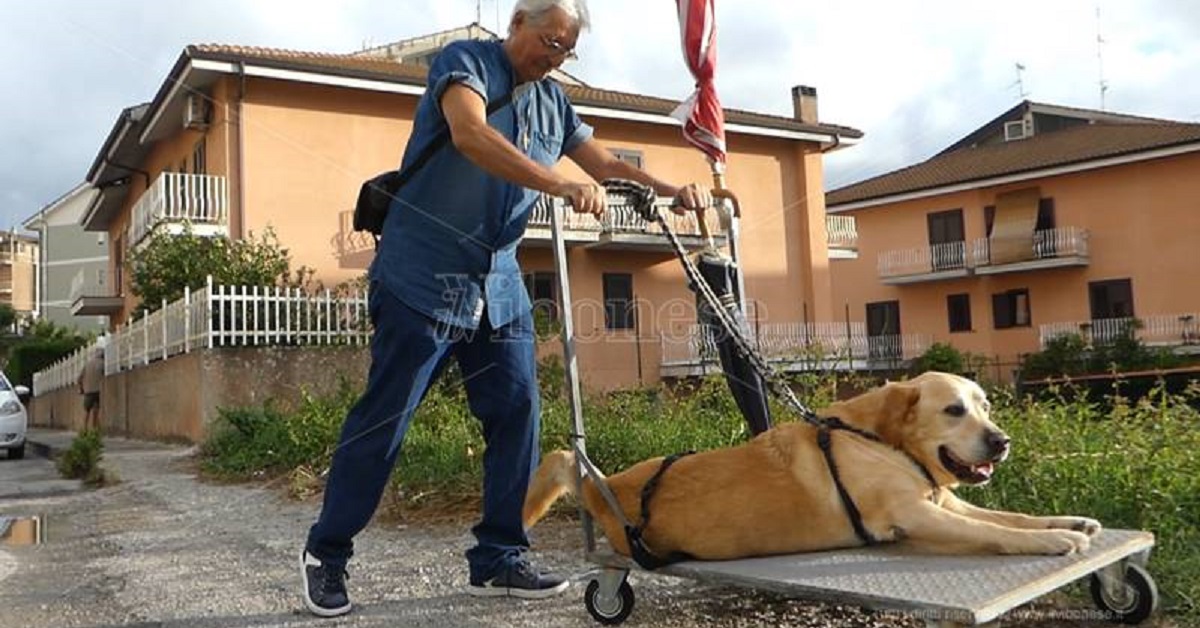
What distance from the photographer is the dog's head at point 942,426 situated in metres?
2.73

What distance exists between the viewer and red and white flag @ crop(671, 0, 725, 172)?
574cm

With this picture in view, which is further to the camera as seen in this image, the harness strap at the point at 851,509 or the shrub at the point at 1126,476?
the shrub at the point at 1126,476

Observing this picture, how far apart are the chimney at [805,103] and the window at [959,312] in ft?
35.2

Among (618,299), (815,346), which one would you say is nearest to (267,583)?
(815,346)

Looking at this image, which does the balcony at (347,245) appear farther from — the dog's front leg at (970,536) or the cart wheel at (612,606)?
the dog's front leg at (970,536)

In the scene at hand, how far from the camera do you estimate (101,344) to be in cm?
2042

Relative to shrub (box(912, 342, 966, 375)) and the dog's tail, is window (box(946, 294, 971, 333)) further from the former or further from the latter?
the dog's tail

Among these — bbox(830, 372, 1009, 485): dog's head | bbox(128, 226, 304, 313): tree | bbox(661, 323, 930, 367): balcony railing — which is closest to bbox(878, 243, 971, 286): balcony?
bbox(661, 323, 930, 367): balcony railing

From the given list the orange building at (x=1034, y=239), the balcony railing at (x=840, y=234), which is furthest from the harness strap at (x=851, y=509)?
the orange building at (x=1034, y=239)

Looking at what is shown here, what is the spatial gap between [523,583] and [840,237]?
27.2m

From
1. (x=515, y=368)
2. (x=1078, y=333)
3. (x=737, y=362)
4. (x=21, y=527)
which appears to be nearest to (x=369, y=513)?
(x=515, y=368)

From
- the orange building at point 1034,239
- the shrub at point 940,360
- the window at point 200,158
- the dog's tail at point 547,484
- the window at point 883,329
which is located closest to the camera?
the dog's tail at point 547,484

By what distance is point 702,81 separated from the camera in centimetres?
590

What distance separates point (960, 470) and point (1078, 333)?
31.6 m
